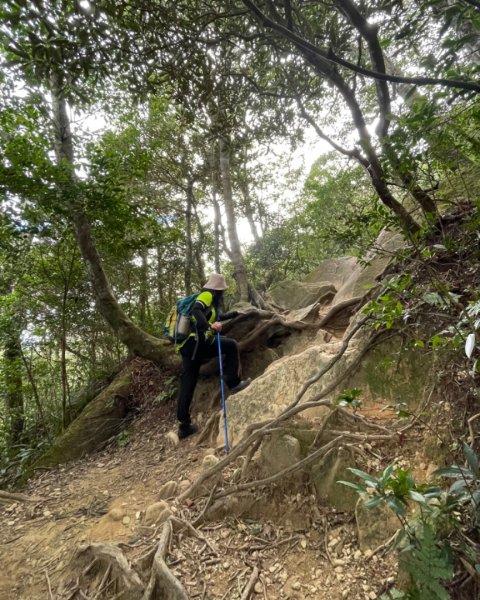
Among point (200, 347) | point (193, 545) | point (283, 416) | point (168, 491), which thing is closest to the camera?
point (193, 545)

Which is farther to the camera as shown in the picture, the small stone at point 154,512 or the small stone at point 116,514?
the small stone at point 116,514

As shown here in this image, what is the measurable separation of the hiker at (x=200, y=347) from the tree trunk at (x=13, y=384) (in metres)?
4.50

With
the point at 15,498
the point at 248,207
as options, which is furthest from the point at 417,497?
the point at 248,207

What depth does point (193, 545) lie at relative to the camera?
8.55 feet

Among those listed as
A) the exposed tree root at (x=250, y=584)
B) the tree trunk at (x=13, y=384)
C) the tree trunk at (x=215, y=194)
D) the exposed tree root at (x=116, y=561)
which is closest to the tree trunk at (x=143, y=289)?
the tree trunk at (x=13, y=384)

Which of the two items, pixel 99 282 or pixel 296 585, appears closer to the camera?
pixel 296 585

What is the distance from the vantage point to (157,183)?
38.7 ft

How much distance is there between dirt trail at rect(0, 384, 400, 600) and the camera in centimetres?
217

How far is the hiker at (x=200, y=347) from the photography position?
4641mm

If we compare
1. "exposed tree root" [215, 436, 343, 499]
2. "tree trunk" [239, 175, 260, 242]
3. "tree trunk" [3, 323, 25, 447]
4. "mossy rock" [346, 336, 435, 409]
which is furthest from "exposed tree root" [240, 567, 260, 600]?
"tree trunk" [239, 175, 260, 242]

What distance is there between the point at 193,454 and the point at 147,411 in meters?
2.17

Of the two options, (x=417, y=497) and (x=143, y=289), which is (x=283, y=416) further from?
(x=143, y=289)

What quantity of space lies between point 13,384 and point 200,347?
6.38 m

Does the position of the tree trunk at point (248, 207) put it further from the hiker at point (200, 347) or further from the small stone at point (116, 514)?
the small stone at point (116, 514)
